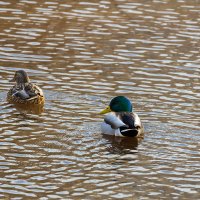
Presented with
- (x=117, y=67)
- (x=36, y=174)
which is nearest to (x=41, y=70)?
(x=117, y=67)

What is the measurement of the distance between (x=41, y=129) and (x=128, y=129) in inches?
54.1

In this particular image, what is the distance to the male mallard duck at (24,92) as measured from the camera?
54.9 ft

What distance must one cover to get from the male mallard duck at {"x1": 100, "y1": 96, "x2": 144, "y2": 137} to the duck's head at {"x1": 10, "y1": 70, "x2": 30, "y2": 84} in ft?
7.38

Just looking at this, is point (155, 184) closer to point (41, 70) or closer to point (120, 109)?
point (120, 109)

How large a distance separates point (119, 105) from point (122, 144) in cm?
96

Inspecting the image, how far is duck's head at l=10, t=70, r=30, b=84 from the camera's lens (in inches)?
680

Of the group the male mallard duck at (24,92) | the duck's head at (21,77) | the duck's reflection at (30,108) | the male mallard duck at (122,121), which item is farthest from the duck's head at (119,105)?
the duck's head at (21,77)

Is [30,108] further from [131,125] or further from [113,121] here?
[131,125]

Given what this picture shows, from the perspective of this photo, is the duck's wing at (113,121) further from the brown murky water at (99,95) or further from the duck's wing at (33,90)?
the duck's wing at (33,90)

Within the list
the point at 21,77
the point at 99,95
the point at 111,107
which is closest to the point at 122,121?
the point at 111,107

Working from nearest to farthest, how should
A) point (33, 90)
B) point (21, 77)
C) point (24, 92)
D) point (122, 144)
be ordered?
1. point (122, 144)
2. point (33, 90)
3. point (24, 92)
4. point (21, 77)

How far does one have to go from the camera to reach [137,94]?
17172mm

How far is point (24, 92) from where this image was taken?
17.2 metres

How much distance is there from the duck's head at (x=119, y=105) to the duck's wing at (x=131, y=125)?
321 millimetres
